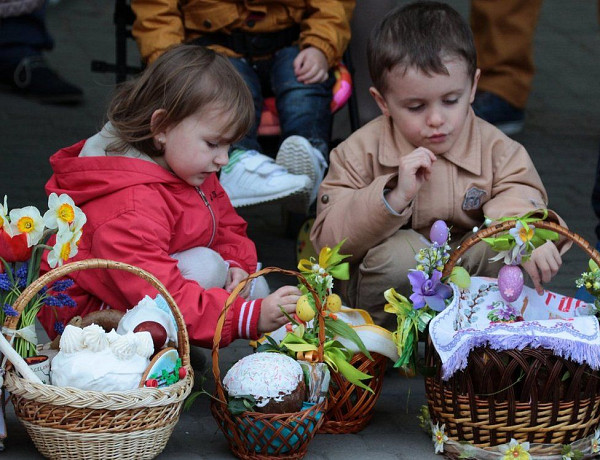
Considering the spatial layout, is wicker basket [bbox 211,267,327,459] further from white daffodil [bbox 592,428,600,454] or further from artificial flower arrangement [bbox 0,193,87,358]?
white daffodil [bbox 592,428,600,454]

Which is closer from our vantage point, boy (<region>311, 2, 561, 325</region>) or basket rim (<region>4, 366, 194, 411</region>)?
basket rim (<region>4, 366, 194, 411</region>)

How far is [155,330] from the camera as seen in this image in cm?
299

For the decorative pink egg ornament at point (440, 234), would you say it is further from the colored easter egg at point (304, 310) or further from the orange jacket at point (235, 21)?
the orange jacket at point (235, 21)

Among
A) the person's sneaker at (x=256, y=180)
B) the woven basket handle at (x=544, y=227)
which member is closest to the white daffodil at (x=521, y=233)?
the woven basket handle at (x=544, y=227)

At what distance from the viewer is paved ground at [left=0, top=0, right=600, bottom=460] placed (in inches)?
127

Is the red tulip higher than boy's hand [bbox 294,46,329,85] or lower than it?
lower

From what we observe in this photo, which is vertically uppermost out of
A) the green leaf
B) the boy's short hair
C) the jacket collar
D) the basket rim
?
the boy's short hair

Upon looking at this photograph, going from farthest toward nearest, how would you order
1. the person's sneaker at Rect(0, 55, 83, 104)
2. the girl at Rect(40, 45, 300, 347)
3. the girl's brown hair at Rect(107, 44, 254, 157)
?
the person's sneaker at Rect(0, 55, 83, 104)
the girl's brown hair at Rect(107, 44, 254, 157)
the girl at Rect(40, 45, 300, 347)

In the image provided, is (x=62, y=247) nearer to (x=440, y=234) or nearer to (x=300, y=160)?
(x=440, y=234)

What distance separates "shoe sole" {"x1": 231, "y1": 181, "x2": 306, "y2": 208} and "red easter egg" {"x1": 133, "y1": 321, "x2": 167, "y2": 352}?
3.81 feet

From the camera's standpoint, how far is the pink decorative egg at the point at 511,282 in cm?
324

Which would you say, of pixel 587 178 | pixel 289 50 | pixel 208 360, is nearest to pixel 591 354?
pixel 208 360

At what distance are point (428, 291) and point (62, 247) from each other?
1035 millimetres

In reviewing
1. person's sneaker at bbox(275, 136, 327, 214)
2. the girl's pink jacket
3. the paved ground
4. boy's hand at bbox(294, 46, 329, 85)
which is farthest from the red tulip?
boy's hand at bbox(294, 46, 329, 85)
